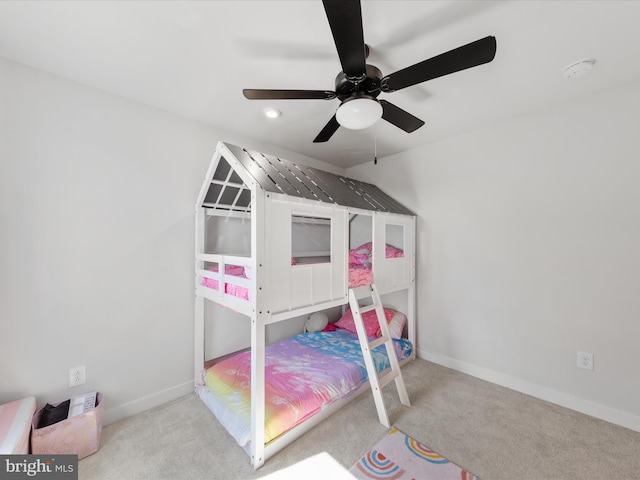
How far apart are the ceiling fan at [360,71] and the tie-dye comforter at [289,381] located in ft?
6.17

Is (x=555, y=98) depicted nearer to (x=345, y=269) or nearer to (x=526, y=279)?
(x=526, y=279)

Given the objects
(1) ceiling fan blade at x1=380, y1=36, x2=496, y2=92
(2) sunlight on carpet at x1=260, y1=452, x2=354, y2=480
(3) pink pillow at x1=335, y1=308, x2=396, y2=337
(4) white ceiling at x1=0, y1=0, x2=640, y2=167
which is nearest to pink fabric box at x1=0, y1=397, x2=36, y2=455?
(2) sunlight on carpet at x1=260, y1=452, x2=354, y2=480

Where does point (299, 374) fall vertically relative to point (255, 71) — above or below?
below

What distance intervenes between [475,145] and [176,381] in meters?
3.58

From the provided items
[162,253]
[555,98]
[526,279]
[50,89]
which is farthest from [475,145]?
[50,89]

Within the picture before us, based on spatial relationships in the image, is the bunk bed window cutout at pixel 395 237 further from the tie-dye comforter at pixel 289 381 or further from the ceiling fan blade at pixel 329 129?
the ceiling fan blade at pixel 329 129

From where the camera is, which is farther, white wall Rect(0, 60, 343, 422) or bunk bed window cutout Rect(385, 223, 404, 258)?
bunk bed window cutout Rect(385, 223, 404, 258)

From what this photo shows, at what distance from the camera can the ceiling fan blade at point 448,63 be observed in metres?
1.14

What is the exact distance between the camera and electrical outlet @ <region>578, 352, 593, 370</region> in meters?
2.07

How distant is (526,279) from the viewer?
2.37 meters

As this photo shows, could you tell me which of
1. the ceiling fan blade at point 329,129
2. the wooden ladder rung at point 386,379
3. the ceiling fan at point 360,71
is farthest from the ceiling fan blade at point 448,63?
the wooden ladder rung at point 386,379

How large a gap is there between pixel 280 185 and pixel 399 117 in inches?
36.1

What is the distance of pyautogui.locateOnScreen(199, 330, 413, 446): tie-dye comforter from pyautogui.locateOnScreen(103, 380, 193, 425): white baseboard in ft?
0.68

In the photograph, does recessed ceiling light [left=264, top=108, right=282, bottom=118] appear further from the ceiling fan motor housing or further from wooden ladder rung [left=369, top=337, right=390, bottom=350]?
wooden ladder rung [left=369, top=337, right=390, bottom=350]
